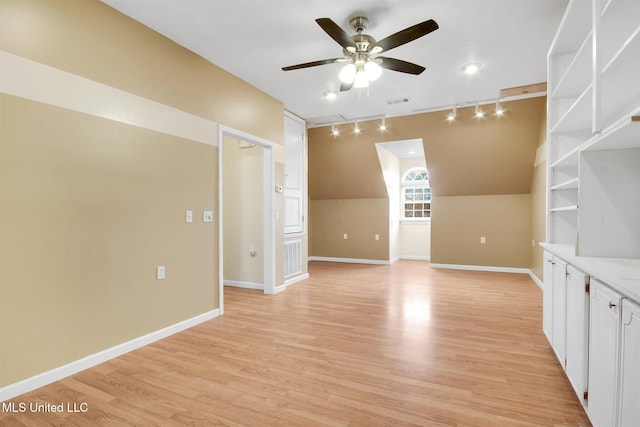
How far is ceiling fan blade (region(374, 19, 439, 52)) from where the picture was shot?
210 cm

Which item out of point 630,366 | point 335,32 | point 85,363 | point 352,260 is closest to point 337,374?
point 630,366

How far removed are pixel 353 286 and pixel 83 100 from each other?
416 centimetres

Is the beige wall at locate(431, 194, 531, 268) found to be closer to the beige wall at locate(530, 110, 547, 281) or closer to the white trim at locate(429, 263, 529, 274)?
the white trim at locate(429, 263, 529, 274)

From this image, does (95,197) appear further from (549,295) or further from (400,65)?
(549,295)

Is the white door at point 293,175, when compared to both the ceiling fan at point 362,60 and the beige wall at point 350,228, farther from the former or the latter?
the ceiling fan at point 362,60

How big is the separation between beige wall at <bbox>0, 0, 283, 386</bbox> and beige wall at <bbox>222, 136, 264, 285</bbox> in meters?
1.37

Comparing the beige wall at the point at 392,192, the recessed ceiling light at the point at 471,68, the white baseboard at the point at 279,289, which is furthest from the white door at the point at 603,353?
the beige wall at the point at 392,192

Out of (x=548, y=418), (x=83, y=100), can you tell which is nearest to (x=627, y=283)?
(x=548, y=418)

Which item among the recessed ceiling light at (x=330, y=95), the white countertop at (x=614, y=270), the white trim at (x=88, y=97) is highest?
the recessed ceiling light at (x=330, y=95)

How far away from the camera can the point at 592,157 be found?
1.98 metres

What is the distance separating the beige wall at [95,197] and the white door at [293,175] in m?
1.82

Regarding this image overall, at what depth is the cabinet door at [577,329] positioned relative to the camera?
1713mm

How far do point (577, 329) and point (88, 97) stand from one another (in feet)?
11.9

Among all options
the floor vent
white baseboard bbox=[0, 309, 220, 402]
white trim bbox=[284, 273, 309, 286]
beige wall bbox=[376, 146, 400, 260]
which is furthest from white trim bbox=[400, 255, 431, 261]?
white baseboard bbox=[0, 309, 220, 402]
